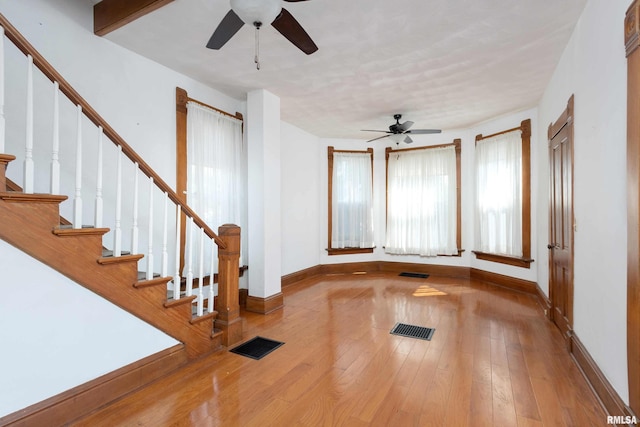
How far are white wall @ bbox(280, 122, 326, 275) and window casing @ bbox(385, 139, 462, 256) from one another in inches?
61.5

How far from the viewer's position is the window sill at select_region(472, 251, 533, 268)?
485cm

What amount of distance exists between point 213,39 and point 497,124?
4997 millimetres

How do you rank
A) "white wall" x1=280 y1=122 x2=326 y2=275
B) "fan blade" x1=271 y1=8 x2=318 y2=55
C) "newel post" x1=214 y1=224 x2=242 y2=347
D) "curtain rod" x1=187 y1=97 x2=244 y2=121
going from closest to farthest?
"fan blade" x1=271 y1=8 x2=318 y2=55, "newel post" x1=214 y1=224 x2=242 y2=347, "curtain rod" x1=187 y1=97 x2=244 y2=121, "white wall" x1=280 y1=122 x2=326 y2=275

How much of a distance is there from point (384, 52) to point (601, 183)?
2.22m

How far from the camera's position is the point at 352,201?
6.63 meters

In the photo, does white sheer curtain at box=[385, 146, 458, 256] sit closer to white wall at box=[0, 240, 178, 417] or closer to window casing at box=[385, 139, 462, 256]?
window casing at box=[385, 139, 462, 256]

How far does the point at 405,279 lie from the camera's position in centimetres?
600

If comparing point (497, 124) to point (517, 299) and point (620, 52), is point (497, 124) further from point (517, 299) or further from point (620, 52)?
point (620, 52)

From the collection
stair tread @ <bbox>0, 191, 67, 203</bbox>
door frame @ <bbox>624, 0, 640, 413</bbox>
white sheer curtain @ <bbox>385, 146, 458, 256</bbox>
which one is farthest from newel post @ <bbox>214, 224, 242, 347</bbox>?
white sheer curtain @ <bbox>385, 146, 458, 256</bbox>

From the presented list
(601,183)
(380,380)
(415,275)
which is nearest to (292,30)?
(601,183)

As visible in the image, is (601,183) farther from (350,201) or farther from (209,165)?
(350,201)

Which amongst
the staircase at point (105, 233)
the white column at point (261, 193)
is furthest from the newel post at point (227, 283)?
the white column at point (261, 193)

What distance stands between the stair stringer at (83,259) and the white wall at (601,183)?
312 centimetres

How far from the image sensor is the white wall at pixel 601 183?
190 cm
